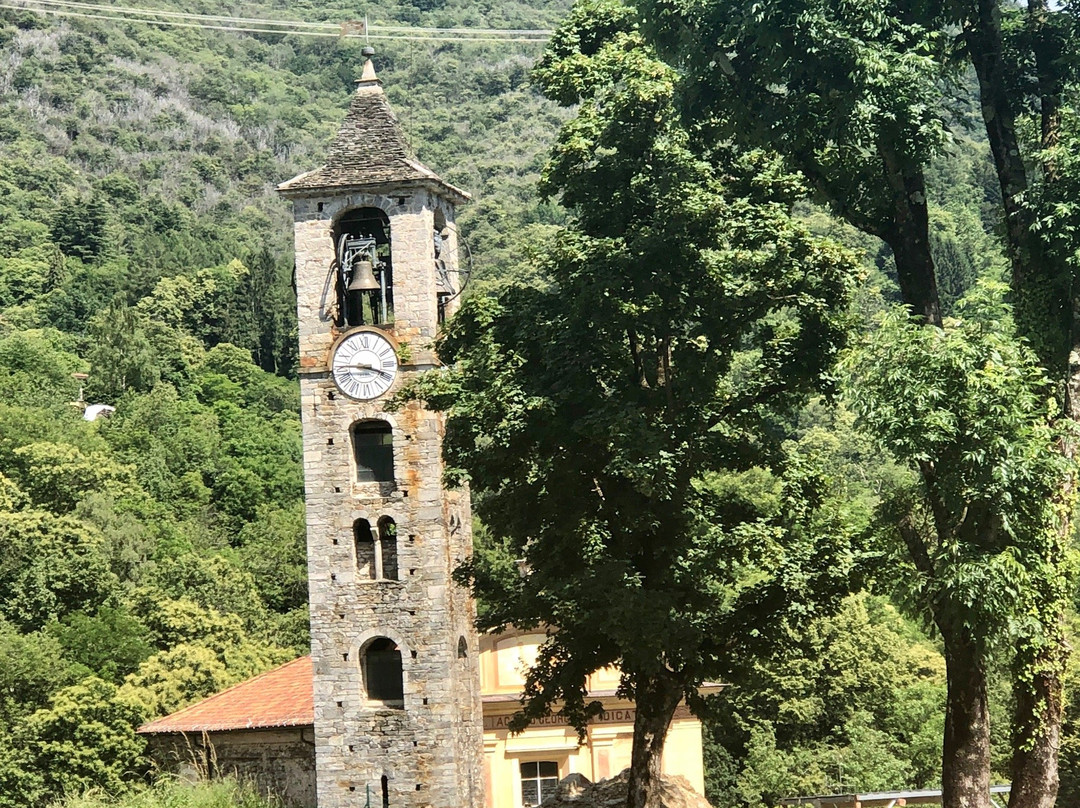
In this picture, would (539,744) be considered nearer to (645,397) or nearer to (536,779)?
(536,779)

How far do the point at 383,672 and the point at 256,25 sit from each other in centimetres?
16367

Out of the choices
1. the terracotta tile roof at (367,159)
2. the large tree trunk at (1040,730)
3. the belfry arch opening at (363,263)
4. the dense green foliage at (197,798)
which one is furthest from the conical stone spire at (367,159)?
the large tree trunk at (1040,730)

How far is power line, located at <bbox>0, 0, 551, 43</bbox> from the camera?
16038 cm

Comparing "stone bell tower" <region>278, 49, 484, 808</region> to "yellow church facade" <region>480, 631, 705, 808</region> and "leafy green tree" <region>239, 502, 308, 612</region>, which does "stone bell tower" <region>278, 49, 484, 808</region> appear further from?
"leafy green tree" <region>239, 502, 308, 612</region>

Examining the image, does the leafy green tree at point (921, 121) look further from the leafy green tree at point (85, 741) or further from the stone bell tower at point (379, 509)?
the leafy green tree at point (85, 741)

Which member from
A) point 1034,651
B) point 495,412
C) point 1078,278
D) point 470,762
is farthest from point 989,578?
point 470,762

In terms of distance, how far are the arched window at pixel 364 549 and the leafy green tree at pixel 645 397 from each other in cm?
866

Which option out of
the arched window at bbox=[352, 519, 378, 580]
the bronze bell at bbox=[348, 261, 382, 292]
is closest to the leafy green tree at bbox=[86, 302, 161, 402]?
the bronze bell at bbox=[348, 261, 382, 292]

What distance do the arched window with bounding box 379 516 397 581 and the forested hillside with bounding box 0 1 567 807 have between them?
32.8 ft

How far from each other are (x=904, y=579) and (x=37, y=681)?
1219 inches

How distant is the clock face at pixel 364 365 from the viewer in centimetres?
3225

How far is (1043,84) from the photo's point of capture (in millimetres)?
21859

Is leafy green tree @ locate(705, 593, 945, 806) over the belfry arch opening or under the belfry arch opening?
under

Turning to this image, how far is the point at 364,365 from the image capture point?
32.3 meters
